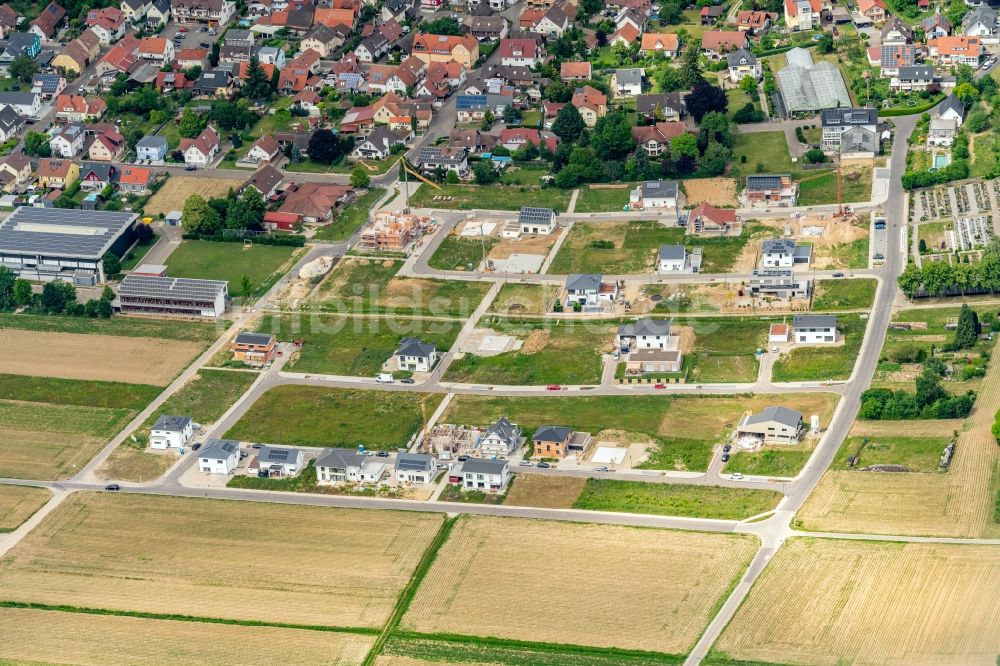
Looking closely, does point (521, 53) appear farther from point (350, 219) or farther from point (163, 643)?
point (163, 643)

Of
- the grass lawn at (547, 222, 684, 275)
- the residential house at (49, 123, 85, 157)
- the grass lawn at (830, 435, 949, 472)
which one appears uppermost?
the residential house at (49, 123, 85, 157)

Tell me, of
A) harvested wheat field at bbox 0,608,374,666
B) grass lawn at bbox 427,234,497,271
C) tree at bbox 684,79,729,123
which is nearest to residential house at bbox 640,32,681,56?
tree at bbox 684,79,729,123

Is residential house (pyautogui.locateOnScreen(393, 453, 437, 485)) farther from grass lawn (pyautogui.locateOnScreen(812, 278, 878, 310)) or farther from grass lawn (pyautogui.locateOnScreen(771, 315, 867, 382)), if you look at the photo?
Result: grass lawn (pyautogui.locateOnScreen(812, 278, 878, 310))

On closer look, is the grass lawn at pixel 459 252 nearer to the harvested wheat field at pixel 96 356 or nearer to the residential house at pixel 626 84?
the harvested wheat field at pixel 96 356

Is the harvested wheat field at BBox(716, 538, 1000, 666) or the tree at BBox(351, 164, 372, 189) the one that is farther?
the tree at BBox(351, 164, 372, 189)

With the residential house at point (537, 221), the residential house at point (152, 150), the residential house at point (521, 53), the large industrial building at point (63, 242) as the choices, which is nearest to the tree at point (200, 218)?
the large industrial building at point (63, 242)

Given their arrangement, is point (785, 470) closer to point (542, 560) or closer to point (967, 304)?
point (542, 560)

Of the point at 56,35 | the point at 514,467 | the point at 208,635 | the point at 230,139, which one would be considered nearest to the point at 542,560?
the point at 514,467
